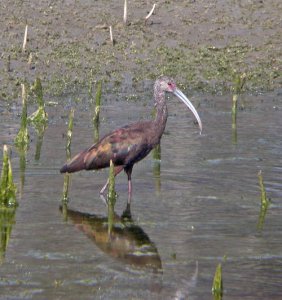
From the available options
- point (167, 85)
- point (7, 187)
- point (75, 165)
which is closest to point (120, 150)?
point (75, 165)

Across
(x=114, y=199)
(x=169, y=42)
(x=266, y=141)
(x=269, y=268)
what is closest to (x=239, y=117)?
(x=266, y=141)

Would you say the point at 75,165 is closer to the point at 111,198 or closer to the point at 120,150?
the point at 120,150

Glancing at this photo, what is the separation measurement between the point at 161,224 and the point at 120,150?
151cm

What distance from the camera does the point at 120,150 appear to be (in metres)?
12.3

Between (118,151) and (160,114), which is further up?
(160,114)

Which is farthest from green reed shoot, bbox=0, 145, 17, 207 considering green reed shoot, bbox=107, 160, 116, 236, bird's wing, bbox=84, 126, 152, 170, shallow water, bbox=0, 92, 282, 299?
bird's wing, bbox=84, 126, 152, 170

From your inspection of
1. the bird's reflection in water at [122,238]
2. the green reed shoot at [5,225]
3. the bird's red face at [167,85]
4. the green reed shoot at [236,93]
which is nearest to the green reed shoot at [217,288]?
the bird's reflection in water at [122,238]

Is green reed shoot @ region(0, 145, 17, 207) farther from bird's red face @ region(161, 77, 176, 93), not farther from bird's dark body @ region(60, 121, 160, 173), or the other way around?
bird's red face @ region(161, 77, 176, 93)

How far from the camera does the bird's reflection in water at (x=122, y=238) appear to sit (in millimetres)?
9961

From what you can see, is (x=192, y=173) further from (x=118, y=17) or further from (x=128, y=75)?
(x=118, y=17)

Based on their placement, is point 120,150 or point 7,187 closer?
point 7,187

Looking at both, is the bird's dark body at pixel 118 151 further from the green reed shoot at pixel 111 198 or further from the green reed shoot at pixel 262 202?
the green reed shoot at pixel 262 202

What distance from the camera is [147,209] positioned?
11703 millimetres

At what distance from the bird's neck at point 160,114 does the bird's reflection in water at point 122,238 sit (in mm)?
1076
